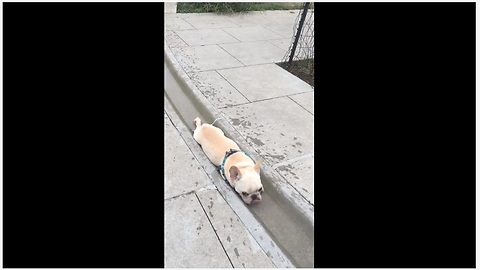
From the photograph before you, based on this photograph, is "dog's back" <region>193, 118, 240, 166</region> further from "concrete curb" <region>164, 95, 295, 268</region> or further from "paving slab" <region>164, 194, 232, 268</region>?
"paving slab" <region>164, 194, 232, 268</region>

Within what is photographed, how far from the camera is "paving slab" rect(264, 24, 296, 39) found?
6.79 meters

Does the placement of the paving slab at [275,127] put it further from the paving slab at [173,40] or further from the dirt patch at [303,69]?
the paving slab at [173,40]

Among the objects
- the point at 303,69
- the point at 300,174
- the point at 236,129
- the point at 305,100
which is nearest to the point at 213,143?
the point at 236,129

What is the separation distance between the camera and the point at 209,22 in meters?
7.11

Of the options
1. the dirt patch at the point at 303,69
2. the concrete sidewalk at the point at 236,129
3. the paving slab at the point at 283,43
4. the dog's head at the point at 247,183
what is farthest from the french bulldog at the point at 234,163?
the paving slab at the point at 283,43

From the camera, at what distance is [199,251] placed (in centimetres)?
218

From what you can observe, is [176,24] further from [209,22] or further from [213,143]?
[213,143]

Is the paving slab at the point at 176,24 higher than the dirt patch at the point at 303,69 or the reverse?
higher

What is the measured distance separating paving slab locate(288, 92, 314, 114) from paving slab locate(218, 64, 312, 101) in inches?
4.0

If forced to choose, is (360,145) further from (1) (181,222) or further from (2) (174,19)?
(2) (174,19)

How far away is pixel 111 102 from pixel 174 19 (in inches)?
246

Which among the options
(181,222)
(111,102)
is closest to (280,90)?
(181,222)

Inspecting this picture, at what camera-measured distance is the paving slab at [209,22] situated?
6.85 metres

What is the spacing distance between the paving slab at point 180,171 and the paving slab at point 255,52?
240 centimetres
